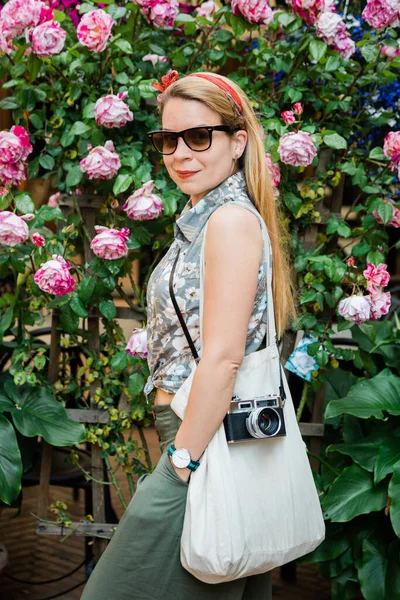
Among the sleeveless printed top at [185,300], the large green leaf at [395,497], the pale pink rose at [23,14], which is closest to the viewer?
the sleeveless printed top at [185,300]

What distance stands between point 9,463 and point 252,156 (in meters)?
1.53

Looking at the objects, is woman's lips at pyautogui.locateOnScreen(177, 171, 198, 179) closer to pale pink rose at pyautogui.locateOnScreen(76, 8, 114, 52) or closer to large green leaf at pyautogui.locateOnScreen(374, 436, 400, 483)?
pale pink rose at pyautogui.locateOnScreen(76, 8, 114, 52)

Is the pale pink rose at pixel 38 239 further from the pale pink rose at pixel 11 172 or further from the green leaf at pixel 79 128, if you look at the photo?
the green leaf at pixel 79 128

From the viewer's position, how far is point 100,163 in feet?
8.96

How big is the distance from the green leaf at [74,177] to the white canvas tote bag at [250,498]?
1382mm

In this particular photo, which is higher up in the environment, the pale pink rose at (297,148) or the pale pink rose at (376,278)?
the pale pink rose at (297,148)

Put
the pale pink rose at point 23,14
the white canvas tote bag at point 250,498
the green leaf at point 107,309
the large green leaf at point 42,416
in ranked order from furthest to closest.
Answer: the green leaf at point 107,309 → the large green leaf at point 42,416 → the pale pink rose at point 23,14 → the white canvas tote bag at point 250,498

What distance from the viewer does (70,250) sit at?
2998mm

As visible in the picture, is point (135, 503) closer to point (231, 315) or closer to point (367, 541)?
point (231, 315)

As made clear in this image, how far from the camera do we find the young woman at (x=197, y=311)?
157cm

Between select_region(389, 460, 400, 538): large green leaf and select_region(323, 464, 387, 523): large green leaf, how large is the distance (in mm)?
152

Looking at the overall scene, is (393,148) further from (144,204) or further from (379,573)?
(379,573)

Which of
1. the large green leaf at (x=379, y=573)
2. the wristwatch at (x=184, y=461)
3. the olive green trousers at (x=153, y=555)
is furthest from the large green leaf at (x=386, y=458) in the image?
the wristwatch at (x=184, y=461)

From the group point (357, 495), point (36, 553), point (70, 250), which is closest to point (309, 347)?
point (357, 495)
